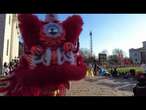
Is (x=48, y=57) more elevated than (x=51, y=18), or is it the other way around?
(x=51, y=18)

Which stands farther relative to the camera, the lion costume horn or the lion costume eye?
the lion costume eye

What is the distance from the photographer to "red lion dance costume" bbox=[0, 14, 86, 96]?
2859 mm

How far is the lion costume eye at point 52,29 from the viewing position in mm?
3043

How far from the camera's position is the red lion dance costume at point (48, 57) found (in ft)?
9.38

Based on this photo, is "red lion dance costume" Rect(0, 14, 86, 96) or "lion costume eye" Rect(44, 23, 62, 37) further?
"lion costume eye" Rect(44, 23, 62, 37)

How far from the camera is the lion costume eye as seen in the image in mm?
3043

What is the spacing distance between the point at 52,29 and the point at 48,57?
0.34 meters

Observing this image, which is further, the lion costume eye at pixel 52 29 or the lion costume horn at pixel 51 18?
the lion costume eye at pixel 52 29

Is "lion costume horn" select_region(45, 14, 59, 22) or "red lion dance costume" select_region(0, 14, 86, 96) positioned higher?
"lion costume horn" select_region(45, 14, 59, 22)

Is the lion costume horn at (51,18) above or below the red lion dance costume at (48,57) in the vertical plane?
above

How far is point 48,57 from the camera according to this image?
119 inches
